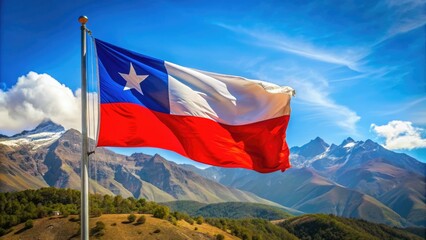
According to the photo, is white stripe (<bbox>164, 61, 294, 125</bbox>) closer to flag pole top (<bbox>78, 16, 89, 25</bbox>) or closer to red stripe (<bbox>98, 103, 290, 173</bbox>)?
red stripe (<bbox>98, 103, 290, 173</bbox>)

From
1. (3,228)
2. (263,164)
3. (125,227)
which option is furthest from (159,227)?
(263,164)

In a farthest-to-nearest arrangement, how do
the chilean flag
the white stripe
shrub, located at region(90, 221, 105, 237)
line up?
1. shrub, located at region(90, 221, 105, 237)
2. the white stripe
3. the chilean flag

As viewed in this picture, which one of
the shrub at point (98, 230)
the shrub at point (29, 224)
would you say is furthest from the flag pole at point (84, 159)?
the shrub at point (29, 224)

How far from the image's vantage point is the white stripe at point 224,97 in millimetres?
16547

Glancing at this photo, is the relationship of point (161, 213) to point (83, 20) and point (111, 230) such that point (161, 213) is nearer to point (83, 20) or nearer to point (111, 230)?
point (111, 230)

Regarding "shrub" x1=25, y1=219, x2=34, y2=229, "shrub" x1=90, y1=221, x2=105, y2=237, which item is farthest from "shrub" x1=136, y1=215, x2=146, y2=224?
"shrub" x1=25, y1=219, x2=34, y2=229

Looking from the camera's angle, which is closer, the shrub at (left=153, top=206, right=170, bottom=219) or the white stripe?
the white stripe

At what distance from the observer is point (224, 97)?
17234 millimetres

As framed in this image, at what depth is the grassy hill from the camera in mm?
152750

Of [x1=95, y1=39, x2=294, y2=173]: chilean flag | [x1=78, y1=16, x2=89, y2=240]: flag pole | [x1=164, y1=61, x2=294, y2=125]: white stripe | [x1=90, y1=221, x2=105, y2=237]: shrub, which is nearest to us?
[x1=78, y1=16, x2=89, y2=240]: flag pole

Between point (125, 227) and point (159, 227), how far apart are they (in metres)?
13.8

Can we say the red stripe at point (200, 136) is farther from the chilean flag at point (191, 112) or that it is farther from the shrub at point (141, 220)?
the shrub at point (141, 220)

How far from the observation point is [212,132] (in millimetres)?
16656

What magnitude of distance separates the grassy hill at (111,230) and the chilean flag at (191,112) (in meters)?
143
